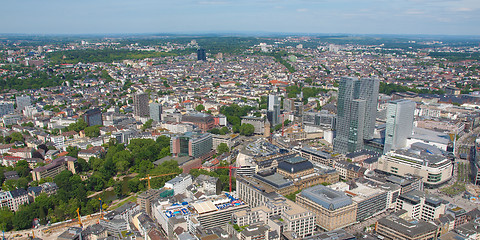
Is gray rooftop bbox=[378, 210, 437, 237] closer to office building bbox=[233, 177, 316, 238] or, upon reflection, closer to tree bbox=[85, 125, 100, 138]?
office building bbox=[233, 177, 316, 238]

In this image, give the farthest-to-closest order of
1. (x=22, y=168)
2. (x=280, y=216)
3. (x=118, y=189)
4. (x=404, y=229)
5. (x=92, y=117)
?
(x=92, y=117)
(x=22, y=168)
(x=118, y=189)
(x=280, y=216)
(x=404, y=229)

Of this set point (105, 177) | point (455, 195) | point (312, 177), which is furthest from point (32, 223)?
point (455, 195)

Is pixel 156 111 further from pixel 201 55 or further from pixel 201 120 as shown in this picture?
pixel 201 55

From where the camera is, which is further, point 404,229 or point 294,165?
point 294,165

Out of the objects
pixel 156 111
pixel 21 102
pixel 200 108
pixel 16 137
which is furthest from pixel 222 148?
pixel 21 102

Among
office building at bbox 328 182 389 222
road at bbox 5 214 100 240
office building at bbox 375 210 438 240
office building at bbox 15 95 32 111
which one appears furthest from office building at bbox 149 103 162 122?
office building at bbox 375 210 438 240

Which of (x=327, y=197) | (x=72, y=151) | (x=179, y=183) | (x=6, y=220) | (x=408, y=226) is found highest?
(x=327, y=197)

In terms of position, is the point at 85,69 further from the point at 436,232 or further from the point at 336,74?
the point at 436,232
